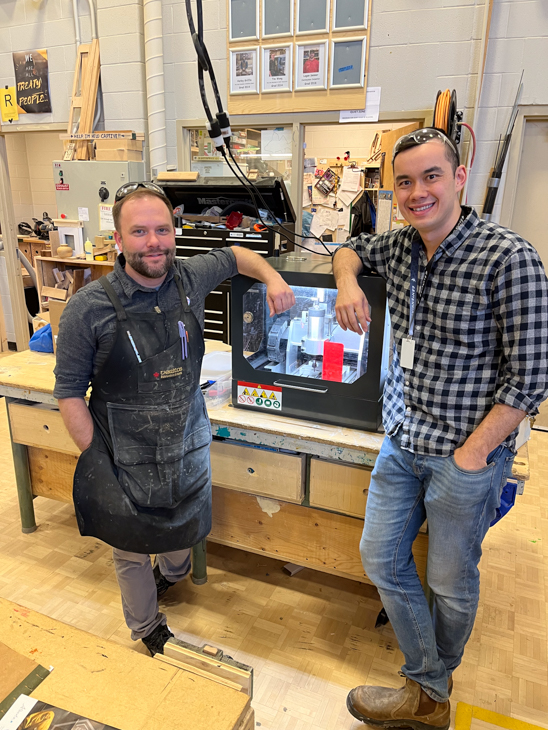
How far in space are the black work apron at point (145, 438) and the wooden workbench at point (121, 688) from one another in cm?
52

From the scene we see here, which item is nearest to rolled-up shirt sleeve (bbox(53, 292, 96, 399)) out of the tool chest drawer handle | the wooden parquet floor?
the tool chest drawer handle

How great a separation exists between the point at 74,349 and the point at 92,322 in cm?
9

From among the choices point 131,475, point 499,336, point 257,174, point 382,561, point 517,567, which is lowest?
point 517,567

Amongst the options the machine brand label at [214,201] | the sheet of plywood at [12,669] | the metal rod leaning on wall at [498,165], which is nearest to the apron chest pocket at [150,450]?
the sheet of plywood at [12,669]

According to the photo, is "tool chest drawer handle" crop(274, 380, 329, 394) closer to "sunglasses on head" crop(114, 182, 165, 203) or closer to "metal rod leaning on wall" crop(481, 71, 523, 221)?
"sunglasses on head" crop(114, 182, 165, 203)

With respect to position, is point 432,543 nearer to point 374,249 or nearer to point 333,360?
point 333,360

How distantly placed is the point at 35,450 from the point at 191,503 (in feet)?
3.49

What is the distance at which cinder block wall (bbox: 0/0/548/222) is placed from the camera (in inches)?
115

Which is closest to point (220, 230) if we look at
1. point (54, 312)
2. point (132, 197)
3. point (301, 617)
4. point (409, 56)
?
point (54, 312)

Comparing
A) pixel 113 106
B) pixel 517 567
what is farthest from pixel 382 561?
pixel 113 106

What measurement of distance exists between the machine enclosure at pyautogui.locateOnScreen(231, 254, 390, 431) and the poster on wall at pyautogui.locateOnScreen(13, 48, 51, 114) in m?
3.49

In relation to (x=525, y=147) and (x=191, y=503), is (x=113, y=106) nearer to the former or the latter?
(x=525, y=147)

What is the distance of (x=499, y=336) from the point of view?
1.26m

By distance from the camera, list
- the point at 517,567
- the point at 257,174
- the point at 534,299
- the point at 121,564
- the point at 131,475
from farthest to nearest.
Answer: the point at 257,174, the point at 517,567, the point at 121,564, the point at 131,475, the point at 534,299
